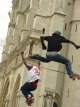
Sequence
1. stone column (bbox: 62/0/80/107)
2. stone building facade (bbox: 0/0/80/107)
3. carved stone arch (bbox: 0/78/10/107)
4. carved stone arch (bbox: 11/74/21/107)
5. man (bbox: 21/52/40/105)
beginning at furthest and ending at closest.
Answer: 1. carved stone arch (bbox: 0/78/10/107)
2. carved stone arch (bbox: 11/74/21/107)
3. stone building facade (bbox: 0/0/80/107)
4. stone column (bbox: 62/0/80/107)
5. man (bbox: 21/52/40/105)

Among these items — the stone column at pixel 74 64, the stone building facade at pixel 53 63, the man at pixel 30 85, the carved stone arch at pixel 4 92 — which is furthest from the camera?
the carved stone arch at pixel 4 92

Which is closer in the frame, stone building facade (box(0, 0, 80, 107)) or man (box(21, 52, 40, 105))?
man (box(21, 52, 40, 105))

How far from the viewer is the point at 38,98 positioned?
105 feet

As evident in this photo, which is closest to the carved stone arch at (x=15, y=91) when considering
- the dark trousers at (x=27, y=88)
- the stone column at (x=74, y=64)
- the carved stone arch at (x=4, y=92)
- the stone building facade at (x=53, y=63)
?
the stone building facade at (x=53, y=63)

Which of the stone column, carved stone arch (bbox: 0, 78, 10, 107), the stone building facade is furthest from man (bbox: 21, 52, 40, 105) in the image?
carved stone arch (bbox: 0, 78, 10, 107)

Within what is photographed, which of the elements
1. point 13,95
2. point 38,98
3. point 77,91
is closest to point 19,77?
point 13,95

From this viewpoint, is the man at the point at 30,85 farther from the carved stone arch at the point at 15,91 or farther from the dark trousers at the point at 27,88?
the carved stone arch at the point at 15,91

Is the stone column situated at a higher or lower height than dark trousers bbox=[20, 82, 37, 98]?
higher

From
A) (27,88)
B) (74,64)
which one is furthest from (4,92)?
(27,88)

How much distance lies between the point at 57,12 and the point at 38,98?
7540 mm

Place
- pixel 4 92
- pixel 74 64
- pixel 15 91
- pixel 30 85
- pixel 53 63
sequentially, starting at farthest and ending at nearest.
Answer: pixel 4 92
pixel 15 91
pixel 74 64
pixel 53 63
pixel 30 85

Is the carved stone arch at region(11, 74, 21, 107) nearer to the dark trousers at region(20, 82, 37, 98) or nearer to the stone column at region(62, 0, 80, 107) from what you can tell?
the stone column at region(62, 0, 80, 107)

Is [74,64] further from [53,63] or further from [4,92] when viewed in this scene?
[4,92]

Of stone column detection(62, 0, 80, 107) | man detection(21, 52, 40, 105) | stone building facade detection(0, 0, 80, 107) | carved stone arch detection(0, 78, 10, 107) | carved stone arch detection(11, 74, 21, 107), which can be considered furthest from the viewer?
carved stone arch detection(0, 78, 10, 107)
